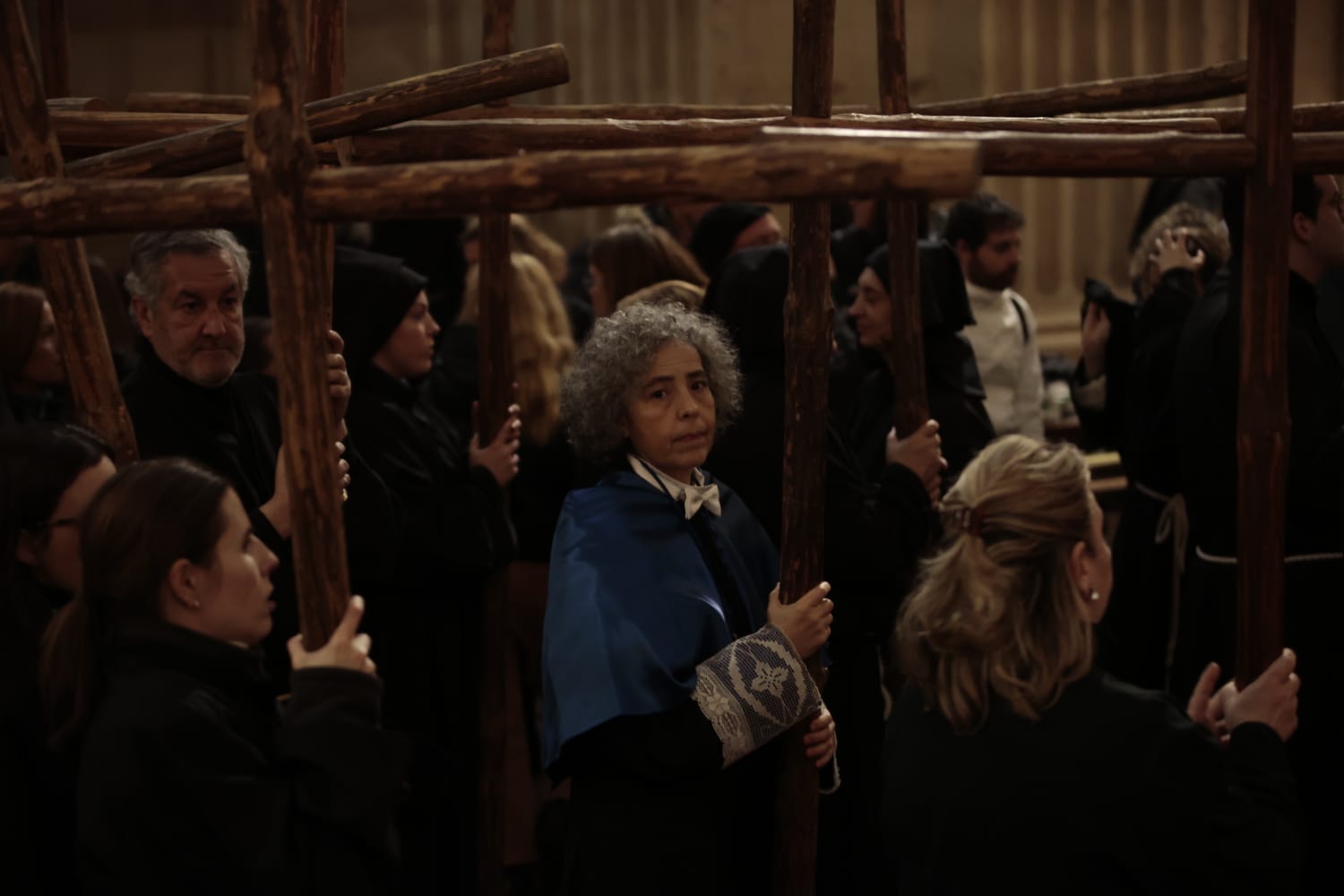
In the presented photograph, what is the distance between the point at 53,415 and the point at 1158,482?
11.0ft

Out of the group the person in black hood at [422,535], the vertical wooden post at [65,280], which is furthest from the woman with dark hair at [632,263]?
the vertical wooden post at [65,280]

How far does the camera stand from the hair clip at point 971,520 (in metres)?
2.74

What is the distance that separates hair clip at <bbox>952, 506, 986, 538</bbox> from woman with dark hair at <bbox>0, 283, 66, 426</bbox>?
10.5 ft

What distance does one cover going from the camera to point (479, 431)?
471 cm

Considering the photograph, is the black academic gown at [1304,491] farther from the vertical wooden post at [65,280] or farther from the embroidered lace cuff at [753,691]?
the vertical wooden post at [65,280]

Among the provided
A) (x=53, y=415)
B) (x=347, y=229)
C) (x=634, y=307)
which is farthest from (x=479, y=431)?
(x=347, y=229)

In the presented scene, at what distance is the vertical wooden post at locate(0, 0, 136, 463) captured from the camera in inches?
131

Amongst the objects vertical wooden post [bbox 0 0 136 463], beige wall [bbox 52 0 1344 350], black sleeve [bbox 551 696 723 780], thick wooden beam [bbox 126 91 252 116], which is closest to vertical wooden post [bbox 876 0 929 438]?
black sleeve [bbox 551 696 723 780]

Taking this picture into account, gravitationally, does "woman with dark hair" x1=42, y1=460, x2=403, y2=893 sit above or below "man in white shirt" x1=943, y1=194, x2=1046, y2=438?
below

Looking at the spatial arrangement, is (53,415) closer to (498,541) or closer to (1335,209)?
(498,541)

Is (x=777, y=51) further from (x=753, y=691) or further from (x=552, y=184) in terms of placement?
(x=552, y=184)

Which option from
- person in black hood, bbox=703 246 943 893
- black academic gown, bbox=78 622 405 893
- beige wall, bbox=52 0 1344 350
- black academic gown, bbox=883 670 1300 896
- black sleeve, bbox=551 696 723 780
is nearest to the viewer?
black academic gown, bbox=78 622 405 893

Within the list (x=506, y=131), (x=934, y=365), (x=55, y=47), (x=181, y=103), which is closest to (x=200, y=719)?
(x=506, y=131)

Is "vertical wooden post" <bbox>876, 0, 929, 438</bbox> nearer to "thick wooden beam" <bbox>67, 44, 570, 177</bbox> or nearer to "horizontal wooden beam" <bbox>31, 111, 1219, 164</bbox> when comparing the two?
"horizontal wooden beam" <bbox>31, 111, 1219, 164</bbox>
